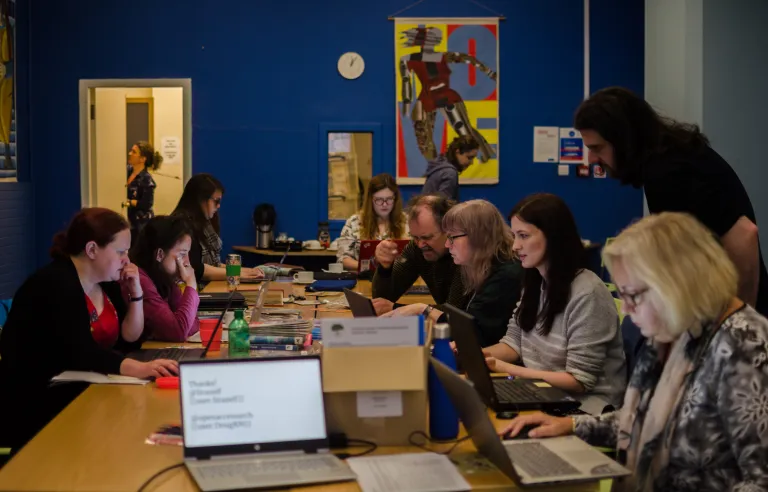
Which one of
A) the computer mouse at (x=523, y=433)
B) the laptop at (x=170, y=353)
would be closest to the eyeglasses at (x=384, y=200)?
the laptop at (x=170, y=353)

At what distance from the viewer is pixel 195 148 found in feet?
28.2

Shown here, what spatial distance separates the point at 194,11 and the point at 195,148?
4.15 feet

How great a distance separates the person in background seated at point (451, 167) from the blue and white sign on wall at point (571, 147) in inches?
37.9

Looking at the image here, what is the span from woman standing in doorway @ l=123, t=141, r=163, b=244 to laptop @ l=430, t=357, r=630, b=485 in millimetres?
6702

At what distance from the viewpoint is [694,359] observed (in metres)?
2.07

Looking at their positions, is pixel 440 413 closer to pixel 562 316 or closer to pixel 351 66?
pixel 562 316

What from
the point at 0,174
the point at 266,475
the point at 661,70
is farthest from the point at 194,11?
the point at 266,475

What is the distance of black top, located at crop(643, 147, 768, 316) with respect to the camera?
2928mm

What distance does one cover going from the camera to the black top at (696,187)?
2.93 meters

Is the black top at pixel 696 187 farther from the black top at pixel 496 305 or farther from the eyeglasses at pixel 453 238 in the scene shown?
the eyeglasses at pixel 453 238

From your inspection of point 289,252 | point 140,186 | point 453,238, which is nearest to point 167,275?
point 453,238

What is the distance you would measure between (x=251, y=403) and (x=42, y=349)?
1.38 m

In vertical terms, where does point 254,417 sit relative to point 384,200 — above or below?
below

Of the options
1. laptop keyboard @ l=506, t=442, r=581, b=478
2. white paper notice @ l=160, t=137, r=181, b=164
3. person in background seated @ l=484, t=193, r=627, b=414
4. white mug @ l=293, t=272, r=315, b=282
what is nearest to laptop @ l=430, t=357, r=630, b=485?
laptop keyboard @ l=506, t=442, r=581, b=478
